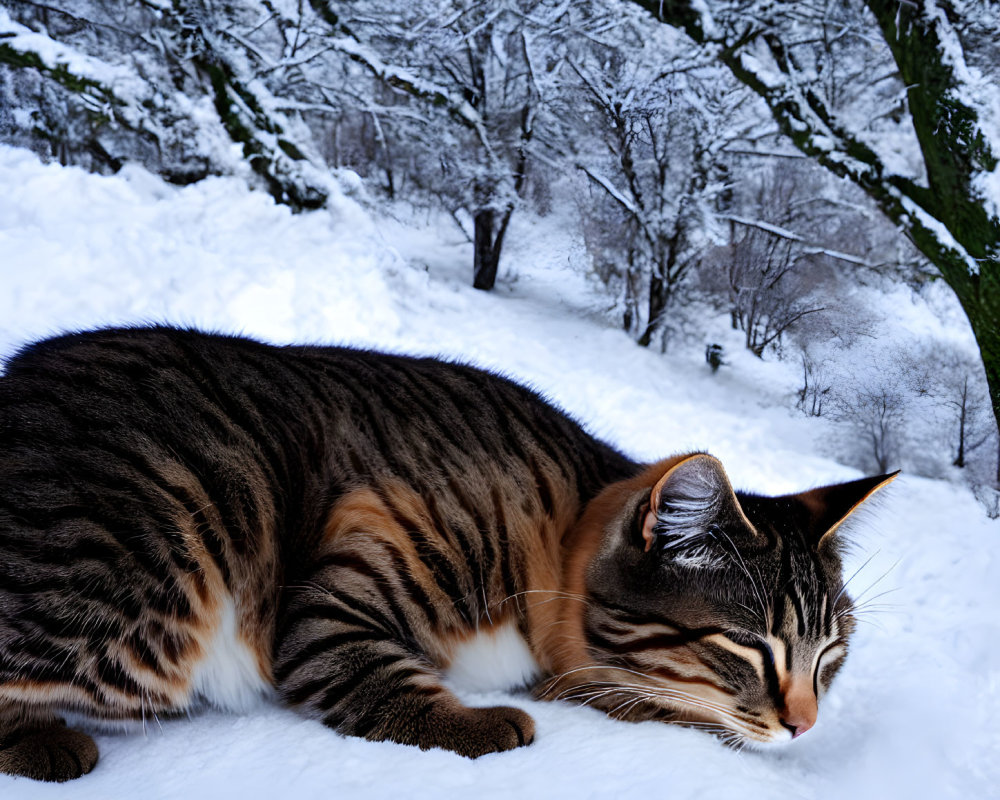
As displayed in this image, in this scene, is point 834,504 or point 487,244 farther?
point 487,244

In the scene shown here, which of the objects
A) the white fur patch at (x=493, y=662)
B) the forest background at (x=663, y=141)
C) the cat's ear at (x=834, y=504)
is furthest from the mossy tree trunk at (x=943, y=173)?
the white fur patch at (x=493, y=662)

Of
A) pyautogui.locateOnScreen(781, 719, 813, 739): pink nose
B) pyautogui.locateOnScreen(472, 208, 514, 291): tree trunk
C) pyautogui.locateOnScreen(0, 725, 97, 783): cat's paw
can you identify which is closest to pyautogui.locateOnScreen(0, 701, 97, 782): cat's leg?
pyautogui.locateOnScreen(0, 725, 97, 783): cat's paw

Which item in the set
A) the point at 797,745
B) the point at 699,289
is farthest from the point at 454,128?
the point at 797,745

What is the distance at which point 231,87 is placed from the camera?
2.98m

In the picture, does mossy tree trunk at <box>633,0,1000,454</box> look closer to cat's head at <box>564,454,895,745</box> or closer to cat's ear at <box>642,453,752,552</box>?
cat's head at <box>564,454,895,745</box>

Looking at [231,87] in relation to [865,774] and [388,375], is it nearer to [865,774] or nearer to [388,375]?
Answer: [388,375]

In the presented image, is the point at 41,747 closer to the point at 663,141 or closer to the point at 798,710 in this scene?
the point at 798,710

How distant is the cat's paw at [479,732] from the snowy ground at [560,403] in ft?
0.07

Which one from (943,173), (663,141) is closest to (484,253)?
(663,141)

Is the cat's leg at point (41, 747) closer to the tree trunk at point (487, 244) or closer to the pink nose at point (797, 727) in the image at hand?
the pink nose at point (797, 727)

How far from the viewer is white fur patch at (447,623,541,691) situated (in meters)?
1.07

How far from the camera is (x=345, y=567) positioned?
3.32 feet

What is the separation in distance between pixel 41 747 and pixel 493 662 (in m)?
0.60

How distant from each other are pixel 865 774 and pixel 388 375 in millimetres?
937
